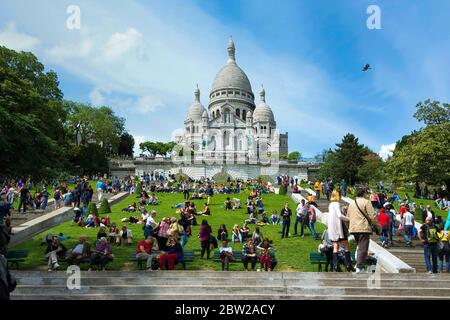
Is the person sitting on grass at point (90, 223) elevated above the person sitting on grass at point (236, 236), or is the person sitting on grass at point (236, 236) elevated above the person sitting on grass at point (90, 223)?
the person sitting on grass at point (90, 223)

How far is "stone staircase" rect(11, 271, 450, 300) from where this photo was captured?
8.55 m

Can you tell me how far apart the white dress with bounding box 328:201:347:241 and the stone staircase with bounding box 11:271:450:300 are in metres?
1.22

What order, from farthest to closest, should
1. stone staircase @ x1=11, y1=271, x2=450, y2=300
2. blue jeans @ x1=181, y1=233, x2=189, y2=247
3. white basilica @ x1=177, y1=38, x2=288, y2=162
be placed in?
white basilica @ x1=177, y1=38, x2=288, y2=162
blue jeans @ x1=181, y1=233, x2=189, y2=247
stone staircase @ x1=11, y1=271, x2=450, y2=300

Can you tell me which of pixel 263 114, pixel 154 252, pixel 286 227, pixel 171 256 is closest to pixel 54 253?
pixel 154 252

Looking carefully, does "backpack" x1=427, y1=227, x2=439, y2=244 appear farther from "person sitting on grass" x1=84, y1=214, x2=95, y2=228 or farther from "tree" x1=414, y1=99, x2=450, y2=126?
"tree" x1=414, y1=99, x2=450, y2=126

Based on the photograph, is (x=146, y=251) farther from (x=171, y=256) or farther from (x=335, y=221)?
(x=335, y=221)

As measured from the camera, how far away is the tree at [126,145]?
3305 inches

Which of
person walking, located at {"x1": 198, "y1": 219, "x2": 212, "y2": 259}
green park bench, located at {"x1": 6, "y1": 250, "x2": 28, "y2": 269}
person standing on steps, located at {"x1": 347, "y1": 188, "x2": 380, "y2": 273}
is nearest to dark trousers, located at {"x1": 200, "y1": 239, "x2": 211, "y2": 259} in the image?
person walking, located at {"x1": 198, "y1": 219, "x2": 212, "y2": 259}

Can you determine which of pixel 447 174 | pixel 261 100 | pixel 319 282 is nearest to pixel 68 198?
pixel 319 282

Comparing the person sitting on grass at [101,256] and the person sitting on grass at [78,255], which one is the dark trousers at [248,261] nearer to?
the person sitting on grass at [101,256]

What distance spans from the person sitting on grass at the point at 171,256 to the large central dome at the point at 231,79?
91.5m

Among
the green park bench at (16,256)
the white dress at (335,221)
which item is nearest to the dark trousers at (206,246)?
the white dress at (335,221)

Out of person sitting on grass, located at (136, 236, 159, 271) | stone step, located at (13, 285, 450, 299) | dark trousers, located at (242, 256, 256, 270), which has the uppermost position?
person sitting on grass, located at (136, 236, 159, 271)
